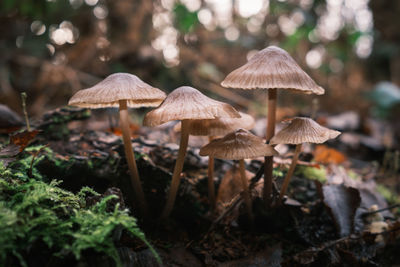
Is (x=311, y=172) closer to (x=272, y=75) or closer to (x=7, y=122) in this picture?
(x=272, y=75)

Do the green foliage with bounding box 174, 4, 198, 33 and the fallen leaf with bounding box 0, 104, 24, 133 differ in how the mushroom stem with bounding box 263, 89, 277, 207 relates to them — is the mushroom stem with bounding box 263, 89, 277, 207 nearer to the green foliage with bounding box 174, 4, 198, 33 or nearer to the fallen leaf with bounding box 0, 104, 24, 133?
the fallen leaf with bounding box 0, 104, 24, 133

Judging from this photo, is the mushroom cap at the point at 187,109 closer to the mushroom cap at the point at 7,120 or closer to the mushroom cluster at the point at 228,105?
the mushroom cluster at the point at 228,105

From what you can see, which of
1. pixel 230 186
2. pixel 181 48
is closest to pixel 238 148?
pixel 230 186

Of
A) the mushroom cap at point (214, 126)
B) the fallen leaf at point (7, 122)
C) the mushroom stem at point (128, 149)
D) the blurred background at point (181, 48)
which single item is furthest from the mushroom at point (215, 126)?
the blurred background at point (181, 48)

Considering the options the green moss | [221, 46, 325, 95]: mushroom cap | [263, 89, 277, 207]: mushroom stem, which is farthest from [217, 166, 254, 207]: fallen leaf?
[221, 46, 325, 95]: mushroom cap

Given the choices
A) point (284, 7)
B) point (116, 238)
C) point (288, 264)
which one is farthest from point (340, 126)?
point (116, 238)

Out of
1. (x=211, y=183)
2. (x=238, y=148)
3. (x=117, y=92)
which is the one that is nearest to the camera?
(x=117, y=92)

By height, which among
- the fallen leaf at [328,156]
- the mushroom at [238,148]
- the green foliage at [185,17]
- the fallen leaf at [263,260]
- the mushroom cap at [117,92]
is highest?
the green foliage at [185,17]
